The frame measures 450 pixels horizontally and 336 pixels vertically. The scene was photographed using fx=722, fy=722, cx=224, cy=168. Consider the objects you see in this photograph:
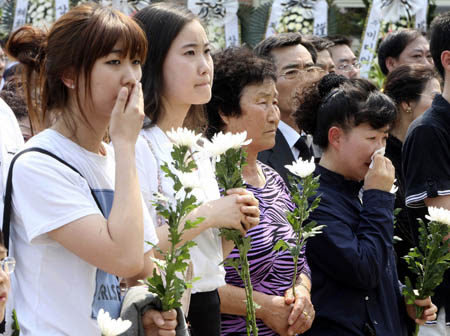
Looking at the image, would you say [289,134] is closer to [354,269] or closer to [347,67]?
[354,269]

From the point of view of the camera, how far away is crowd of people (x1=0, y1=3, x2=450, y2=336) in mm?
1947

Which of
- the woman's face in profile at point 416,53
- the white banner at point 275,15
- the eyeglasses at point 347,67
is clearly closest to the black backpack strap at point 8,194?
the eyeglasses at point 347,67

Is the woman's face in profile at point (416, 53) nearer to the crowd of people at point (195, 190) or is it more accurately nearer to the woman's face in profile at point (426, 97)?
the woman's face in profile at point (426, 97)

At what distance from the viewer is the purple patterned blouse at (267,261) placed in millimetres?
2885

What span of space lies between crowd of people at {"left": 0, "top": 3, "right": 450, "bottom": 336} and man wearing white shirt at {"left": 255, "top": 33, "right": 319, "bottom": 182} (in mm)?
41

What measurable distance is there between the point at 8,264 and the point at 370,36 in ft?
21.6

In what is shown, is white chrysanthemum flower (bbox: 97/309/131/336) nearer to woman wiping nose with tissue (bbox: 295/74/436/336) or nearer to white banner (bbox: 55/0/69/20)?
woman wiping nose with tissue (bbox: 295/74/436/336)

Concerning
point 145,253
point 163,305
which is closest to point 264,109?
point 145,253

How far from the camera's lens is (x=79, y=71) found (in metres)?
2.10

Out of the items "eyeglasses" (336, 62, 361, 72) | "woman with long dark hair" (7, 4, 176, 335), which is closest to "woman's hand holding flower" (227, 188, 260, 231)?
"woman with long dark hair" (7, 4, 176, 335)

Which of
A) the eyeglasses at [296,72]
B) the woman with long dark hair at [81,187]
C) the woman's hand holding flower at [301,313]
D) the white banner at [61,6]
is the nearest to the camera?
the woman with long dark hair at [81,187]

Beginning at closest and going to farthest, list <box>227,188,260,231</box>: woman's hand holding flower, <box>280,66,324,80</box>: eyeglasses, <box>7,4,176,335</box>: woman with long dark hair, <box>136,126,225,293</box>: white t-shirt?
<box>7,4,176,335</box>: woman with long dark hair < <box>227,188,260,231</box>: woman's hand holding flower < <box>136,126,225,293</box>: white t-shirt < <box>280,66,324,80</box>: eyeglasses

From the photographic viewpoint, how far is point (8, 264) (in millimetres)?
1828

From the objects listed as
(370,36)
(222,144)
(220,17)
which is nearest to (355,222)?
(222,144)
